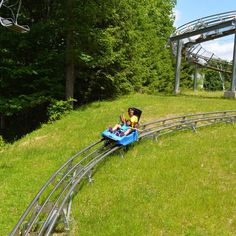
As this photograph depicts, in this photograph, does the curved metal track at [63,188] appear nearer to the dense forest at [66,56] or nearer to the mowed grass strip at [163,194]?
the mowed grass strip at [163,194]

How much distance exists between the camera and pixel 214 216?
27.4 ft

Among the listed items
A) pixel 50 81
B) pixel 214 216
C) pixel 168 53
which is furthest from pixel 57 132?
pixel 168 53

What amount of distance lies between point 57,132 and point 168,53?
95.8ft

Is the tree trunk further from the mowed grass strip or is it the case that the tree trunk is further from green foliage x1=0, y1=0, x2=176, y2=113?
the mowed grass strip

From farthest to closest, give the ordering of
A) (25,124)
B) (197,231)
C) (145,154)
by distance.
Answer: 1. (25,124)
2. (145,154)
3. (197,231)

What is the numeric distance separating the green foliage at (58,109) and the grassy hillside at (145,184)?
15.2 ft

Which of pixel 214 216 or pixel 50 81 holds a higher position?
pixel 50 81

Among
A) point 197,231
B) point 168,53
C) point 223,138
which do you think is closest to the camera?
point 197,231

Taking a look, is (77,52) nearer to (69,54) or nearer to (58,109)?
(69,54)

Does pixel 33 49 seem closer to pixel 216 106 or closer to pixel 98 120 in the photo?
pixel 98 120

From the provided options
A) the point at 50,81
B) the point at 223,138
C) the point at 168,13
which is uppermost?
the point at 168,13

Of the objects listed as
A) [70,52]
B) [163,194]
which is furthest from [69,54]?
[163,194]

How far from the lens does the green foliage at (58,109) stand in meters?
21.7

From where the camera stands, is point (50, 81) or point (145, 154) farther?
point (50, 81)
